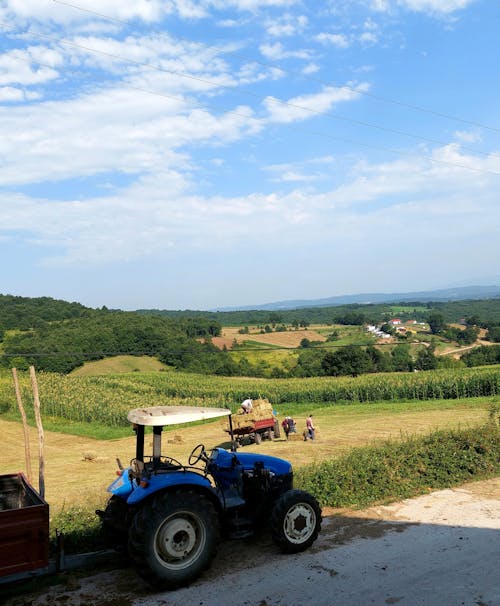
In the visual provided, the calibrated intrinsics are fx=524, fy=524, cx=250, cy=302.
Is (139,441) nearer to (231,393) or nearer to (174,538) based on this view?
(174,538)

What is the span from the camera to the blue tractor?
654 cm

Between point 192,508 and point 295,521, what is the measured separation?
1.74 meters

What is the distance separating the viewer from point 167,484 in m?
6.80

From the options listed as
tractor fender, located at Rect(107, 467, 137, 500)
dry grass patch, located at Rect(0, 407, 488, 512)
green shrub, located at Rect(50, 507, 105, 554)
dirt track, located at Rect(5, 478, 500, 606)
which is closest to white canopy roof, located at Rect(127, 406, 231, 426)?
tractor fender, located at Rect(107, 467, 137, 500)

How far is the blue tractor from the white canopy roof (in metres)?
0.01

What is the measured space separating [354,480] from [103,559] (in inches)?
202

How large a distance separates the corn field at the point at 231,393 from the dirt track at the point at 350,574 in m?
27.9

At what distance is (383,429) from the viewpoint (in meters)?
22.7

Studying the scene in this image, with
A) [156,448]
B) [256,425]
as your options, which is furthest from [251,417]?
[156,448]

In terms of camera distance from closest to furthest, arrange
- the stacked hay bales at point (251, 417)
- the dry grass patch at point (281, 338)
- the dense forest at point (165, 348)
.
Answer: the stacked hay bales at point (251, 417)
the dense forest at point (165, 348)
the dry grass patch at point (281, 338)

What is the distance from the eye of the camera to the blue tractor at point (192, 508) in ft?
21.4

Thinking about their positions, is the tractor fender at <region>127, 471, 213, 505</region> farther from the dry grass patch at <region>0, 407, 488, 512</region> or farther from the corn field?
the corn field

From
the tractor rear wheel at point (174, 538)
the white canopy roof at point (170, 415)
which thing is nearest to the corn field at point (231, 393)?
the white canopy roof at point (170, 415)

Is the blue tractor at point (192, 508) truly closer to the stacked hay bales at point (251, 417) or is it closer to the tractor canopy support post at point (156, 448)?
the tractor canopy support post at point (156, 448)
